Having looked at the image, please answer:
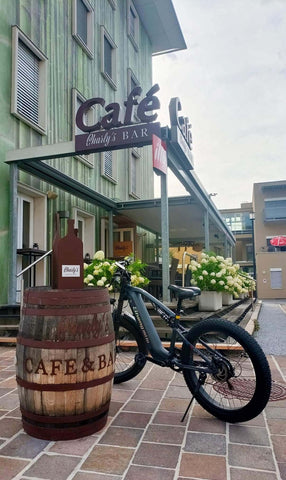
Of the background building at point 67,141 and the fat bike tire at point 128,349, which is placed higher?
the background building at point 67,141

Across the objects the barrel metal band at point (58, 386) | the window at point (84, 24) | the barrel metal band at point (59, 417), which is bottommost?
the barrel metal band at point (59, 417)

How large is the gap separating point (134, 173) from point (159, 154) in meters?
7.61

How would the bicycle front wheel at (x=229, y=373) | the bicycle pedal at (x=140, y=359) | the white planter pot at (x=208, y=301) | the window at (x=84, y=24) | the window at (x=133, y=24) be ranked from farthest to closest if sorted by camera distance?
1. the window at (x=133, y=24)
2. the window at (x=84, y=24)
3. the white planter pot at (x=208, y=301)
4. the bicycle pedal at (x=140, y=359)
5. the bicycle front wheel at (x=229, y=373)

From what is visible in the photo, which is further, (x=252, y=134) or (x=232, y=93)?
(x=252, y=134)

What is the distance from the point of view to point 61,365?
78.0 inches

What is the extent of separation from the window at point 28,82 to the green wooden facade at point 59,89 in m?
0.10

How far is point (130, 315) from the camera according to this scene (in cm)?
311

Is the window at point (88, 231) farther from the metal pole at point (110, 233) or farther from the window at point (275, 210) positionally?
the window at point (275, 210)

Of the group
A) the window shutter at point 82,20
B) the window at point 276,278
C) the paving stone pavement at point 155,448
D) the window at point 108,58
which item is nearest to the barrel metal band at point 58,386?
the paving stone pavement at point 155,448

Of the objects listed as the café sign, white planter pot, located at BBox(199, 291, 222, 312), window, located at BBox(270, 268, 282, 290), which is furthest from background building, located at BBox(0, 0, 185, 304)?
window, located at BBox(270, 268, 282, 290)

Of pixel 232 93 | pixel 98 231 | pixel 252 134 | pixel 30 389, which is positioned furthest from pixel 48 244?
pixel 252 134

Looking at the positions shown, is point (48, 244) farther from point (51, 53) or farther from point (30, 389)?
point (30, 389)

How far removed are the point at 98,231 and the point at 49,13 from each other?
508 cm

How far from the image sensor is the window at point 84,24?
8906 mm
